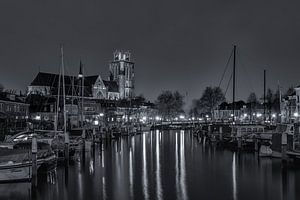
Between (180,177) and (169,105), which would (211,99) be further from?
(180,177)

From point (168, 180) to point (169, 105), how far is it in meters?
150

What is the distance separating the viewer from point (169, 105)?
7485 inches

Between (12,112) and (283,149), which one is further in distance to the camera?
(12,112)

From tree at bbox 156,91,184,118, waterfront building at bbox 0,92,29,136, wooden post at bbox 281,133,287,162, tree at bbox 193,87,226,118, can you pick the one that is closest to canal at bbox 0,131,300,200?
wooden post at bbox 281,133,287,162

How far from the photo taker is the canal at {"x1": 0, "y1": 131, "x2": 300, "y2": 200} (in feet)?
111

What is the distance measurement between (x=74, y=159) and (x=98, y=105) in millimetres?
101030

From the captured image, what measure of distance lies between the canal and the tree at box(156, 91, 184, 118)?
130880mm

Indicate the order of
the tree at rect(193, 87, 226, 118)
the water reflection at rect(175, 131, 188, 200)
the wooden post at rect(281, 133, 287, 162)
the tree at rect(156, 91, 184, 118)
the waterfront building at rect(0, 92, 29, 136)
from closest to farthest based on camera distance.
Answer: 1. the water reflection at rect(175, 131, 188, 200)
2. the wooden post at rect(281, 133, 287, 162)
3. the waterfront building at rect(0, 92, 29, 136)
4. the tree at rect(193, 87, 226, 118)
5. the tree at rect(156, 91, 184, 118)

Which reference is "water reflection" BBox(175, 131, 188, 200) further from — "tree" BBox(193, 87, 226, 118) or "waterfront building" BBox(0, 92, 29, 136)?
"tree" BBox(193, 87, 226, 118)

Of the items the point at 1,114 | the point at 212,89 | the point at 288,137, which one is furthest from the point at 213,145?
the point at 212,89

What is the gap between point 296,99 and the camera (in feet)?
388

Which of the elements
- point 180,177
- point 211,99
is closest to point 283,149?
point 180,177

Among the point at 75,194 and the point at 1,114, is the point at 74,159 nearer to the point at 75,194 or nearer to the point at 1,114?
the point at 75,194

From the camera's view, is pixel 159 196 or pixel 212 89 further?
pixel 212 89
